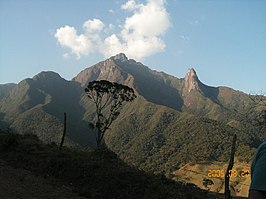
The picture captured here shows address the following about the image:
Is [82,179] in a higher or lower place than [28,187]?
higher

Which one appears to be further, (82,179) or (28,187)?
(82,179)

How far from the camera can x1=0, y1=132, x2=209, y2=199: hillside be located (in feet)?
35.4

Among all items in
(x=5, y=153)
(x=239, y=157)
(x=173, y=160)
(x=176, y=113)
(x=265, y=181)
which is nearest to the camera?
(x=265, y=181)

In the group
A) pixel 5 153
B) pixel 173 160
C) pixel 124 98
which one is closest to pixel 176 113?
pixel 173 160

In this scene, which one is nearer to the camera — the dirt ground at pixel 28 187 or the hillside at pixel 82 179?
the dirt ground at pixel 28 187

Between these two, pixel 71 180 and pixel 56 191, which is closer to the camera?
pixel 56 191

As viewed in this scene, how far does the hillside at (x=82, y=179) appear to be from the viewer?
10789 mm

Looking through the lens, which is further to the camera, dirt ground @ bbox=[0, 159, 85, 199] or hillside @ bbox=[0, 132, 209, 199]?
hillside @ bbox=[0, 132, 209, 199]

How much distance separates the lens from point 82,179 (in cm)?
1251

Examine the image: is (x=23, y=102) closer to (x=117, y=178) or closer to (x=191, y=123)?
(x=191, y=123)

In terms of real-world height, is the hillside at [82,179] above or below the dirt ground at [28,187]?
above

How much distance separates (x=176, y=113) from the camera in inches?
6230

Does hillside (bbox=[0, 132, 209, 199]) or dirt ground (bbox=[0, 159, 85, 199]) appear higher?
hillside (bbox=[0, 132, 209, 199])

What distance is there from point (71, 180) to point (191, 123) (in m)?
127
